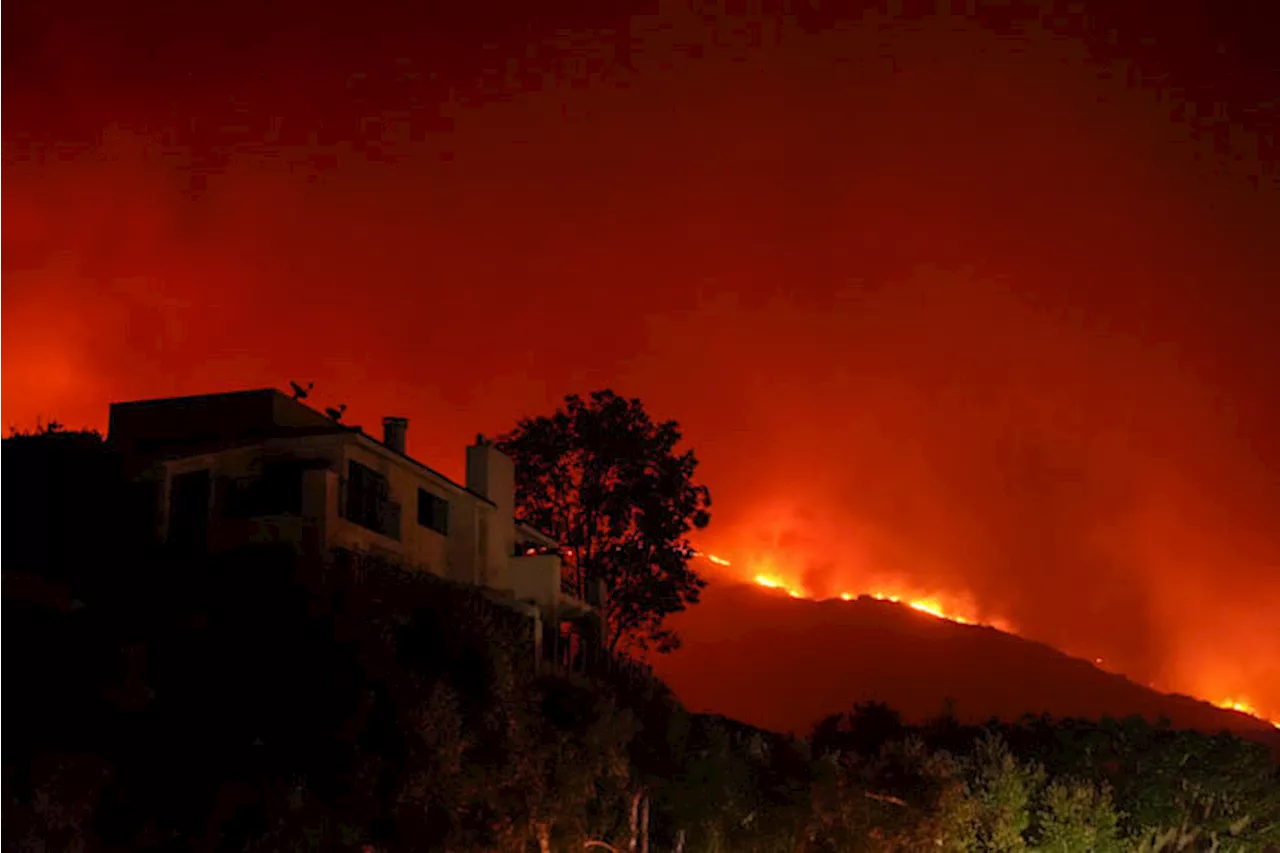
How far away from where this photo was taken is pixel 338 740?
30.0 metres

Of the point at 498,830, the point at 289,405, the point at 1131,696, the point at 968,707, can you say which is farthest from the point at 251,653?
the point at 1131,696

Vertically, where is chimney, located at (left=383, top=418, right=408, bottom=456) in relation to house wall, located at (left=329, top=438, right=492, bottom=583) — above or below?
above

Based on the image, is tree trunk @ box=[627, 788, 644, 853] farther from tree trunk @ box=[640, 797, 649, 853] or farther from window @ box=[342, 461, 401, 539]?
window @ box=[342, 461, 401, 539]

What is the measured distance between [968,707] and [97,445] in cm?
8189

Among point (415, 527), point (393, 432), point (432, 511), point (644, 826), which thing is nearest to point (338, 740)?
point (644, 826)

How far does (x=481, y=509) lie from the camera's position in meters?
46.9

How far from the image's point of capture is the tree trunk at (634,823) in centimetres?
3306

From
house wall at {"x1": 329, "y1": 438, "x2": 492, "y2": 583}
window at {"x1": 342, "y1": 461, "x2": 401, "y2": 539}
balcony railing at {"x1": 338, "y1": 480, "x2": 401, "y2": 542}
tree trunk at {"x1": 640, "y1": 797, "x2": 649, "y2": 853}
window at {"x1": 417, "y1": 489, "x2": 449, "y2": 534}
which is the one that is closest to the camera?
tree trunk at {"x1": 640, "y1": 797, "x2": 649, "y2": 853}

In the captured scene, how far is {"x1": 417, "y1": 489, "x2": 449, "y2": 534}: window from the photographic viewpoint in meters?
44.3

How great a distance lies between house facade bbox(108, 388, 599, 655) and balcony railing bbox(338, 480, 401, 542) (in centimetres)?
4

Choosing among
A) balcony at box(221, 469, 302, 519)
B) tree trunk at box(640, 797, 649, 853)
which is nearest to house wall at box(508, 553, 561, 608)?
balcony at box(221, 469, 302, 519)

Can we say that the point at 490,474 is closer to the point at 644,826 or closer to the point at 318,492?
the point at 318,492

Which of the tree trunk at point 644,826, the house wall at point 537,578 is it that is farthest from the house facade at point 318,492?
the tree trunk at point 644,826

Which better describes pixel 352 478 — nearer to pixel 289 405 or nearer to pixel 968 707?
pixel 289 405
